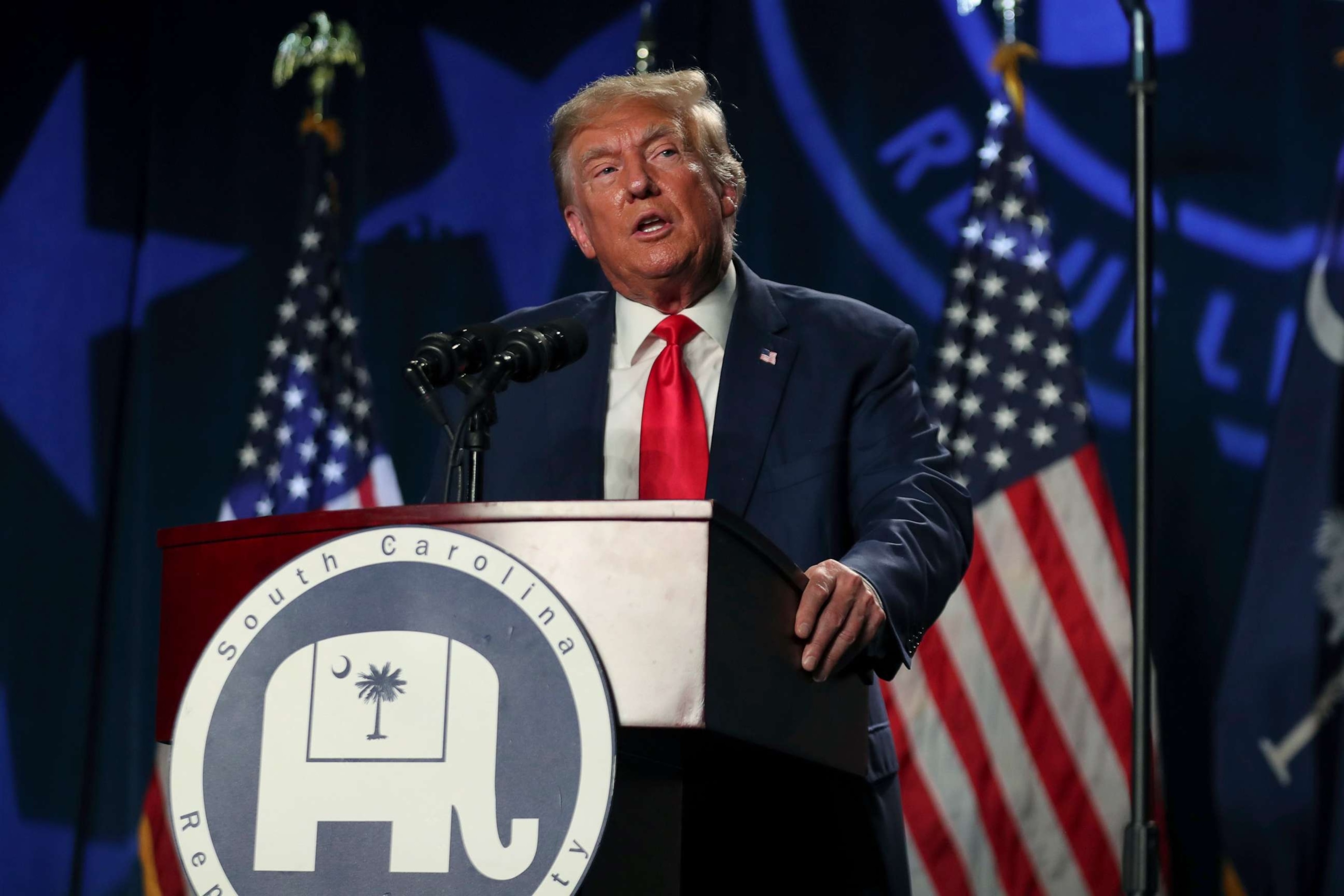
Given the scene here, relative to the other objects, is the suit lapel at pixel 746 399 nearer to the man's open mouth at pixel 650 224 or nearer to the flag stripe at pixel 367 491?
the man's open mouth at pixel 650 224

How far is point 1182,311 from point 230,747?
9.34 ft

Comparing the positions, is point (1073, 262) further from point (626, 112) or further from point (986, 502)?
point (626, 112)

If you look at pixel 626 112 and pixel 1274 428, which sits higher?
pixel 626 112

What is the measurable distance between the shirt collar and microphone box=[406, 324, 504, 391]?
1.57 ft

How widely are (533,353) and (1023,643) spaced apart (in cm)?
222

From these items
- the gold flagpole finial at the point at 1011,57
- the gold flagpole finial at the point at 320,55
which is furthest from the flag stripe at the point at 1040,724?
the gold flagpole finial at the point at 320,55

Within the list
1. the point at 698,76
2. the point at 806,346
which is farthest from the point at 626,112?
the point at 806,346

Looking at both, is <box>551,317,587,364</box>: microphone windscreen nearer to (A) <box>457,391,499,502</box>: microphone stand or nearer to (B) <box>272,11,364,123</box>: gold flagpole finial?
(A) <box>457,391,499,502</box>: microphone stand

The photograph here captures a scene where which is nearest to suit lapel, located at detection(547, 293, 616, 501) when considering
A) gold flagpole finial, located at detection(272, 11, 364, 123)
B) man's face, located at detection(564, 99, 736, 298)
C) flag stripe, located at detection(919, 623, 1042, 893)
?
man's face, located at detection(564, 99, 736, 298)

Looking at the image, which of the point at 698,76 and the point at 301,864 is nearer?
the point at 301,864

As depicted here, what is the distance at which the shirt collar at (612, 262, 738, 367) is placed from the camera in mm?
1953

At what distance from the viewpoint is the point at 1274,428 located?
3.23 metres

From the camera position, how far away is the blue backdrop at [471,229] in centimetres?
346

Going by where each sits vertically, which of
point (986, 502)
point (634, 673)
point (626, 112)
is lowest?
point (634, 673)
